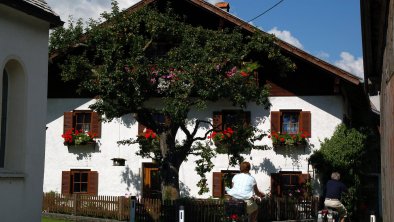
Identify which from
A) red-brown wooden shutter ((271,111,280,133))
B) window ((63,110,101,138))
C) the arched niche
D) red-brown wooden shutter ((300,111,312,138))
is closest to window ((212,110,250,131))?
red-brown wooden shutter ((271,111,280,133))

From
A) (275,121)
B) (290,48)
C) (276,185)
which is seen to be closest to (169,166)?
(276,185)

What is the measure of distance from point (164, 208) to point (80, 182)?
740 centimetres

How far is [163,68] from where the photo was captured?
18953 mm

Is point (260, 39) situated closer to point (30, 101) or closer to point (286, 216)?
point (286, 216)

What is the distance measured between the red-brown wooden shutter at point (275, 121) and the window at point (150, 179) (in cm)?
488

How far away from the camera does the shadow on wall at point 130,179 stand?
25.9m

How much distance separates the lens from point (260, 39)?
20.4 meters

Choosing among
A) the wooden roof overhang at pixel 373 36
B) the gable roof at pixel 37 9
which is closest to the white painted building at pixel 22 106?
the gable roof at pixel 37 9

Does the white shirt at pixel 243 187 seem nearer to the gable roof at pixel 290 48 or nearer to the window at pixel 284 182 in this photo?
the gable roof at pixel 290 48

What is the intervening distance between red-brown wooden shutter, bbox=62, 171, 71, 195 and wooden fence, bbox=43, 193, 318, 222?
1.48 meters

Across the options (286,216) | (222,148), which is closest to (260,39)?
(222,148)

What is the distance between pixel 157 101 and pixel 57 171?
5.07m

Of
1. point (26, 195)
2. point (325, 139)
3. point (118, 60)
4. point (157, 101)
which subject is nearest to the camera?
point (26, 195)

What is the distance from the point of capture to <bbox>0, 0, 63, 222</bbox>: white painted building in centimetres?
1197
